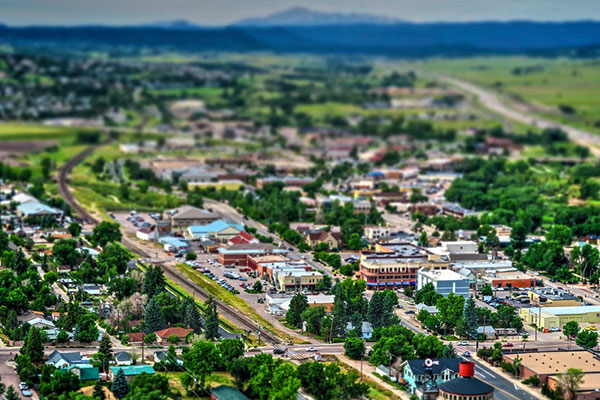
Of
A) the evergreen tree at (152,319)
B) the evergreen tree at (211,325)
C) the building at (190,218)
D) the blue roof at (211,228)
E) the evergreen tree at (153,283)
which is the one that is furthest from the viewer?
the building at (190,218)

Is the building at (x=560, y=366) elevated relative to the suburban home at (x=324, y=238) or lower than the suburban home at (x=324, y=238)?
elevated

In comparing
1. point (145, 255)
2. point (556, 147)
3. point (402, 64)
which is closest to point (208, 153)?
point (556, 147)

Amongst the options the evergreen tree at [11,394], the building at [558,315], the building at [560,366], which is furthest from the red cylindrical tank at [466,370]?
→ the evergreen tree at [11,394]

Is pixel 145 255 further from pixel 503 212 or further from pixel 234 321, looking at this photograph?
pixel 503 212

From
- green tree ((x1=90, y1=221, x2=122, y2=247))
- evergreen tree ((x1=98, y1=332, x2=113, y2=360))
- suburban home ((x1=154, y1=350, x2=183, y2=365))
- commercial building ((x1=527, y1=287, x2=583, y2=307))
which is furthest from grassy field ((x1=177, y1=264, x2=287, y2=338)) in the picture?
commercial building ((x1=527, y1=287, x2=583, y2=307))

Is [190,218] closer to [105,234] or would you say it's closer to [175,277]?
[105,234]

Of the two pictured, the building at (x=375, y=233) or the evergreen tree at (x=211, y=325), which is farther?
the building at (x=375, y=233)

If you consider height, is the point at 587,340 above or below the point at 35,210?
above

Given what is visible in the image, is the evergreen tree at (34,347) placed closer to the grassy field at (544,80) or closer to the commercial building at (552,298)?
the commercial building at (552,298)

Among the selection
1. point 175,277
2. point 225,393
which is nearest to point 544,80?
point 175,277
